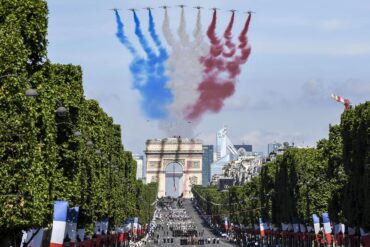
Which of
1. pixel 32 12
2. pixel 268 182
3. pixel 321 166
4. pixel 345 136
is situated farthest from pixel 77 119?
pixel 268 182

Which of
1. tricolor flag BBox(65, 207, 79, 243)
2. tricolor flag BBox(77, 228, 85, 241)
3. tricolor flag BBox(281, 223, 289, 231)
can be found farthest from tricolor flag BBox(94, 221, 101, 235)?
tricolor flag BBox(281, 223, 289, 231)

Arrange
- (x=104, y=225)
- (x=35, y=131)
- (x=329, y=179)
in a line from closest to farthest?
(x=35, y=131), (x=104, y=225), (x=329, y=179)

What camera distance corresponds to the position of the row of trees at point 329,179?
93250 millimetres

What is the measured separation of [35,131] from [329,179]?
65549 millimetres

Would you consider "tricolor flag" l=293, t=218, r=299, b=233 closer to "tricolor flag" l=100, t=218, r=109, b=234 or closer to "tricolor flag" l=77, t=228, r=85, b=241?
"tricolor flag" l=100, t=218, r=109, b=234

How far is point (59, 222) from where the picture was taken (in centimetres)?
6188

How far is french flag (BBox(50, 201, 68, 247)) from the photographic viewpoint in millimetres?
61844

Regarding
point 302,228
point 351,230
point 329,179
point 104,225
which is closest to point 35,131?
point 351,230

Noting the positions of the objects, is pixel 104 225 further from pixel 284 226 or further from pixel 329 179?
pixel 284 226

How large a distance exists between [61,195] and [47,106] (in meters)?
11.9

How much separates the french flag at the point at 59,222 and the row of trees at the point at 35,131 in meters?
0.74

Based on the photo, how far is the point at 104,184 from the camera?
10600cm

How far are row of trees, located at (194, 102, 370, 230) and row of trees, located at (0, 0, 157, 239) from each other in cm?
2382

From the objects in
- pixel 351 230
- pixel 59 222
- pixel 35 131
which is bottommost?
pixel 59 222
